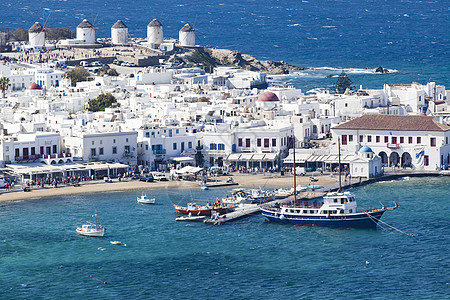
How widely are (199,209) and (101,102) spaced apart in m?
43.4

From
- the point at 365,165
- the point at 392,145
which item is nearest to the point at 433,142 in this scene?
the point at 392,145

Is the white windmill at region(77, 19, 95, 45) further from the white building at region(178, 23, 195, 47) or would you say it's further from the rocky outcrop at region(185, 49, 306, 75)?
the rocky outcrop at region(185, 49, 306, 75)

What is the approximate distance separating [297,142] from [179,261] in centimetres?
3628

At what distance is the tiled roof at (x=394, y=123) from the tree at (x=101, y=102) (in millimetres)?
30947

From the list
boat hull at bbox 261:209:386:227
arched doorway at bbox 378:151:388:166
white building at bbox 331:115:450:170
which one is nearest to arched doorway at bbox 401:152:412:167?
white building at bbox 331:115:450:170

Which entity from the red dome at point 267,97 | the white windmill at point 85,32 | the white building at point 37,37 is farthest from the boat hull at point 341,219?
the white windmill at point 85,32

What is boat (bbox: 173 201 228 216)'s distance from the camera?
78.8m

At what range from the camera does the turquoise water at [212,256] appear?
6128cm

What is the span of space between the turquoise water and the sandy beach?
9.12 feet

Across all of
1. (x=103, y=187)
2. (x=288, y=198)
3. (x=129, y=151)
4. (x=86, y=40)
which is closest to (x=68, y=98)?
(x=129, y=151)

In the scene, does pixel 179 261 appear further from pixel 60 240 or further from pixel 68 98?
pixel 68 98

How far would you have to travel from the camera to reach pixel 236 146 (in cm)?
9912

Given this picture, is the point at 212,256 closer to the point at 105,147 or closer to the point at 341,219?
the point at 341,219

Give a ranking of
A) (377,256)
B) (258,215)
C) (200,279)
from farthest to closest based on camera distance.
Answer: (258,215) < (377,256) < (200,279)
